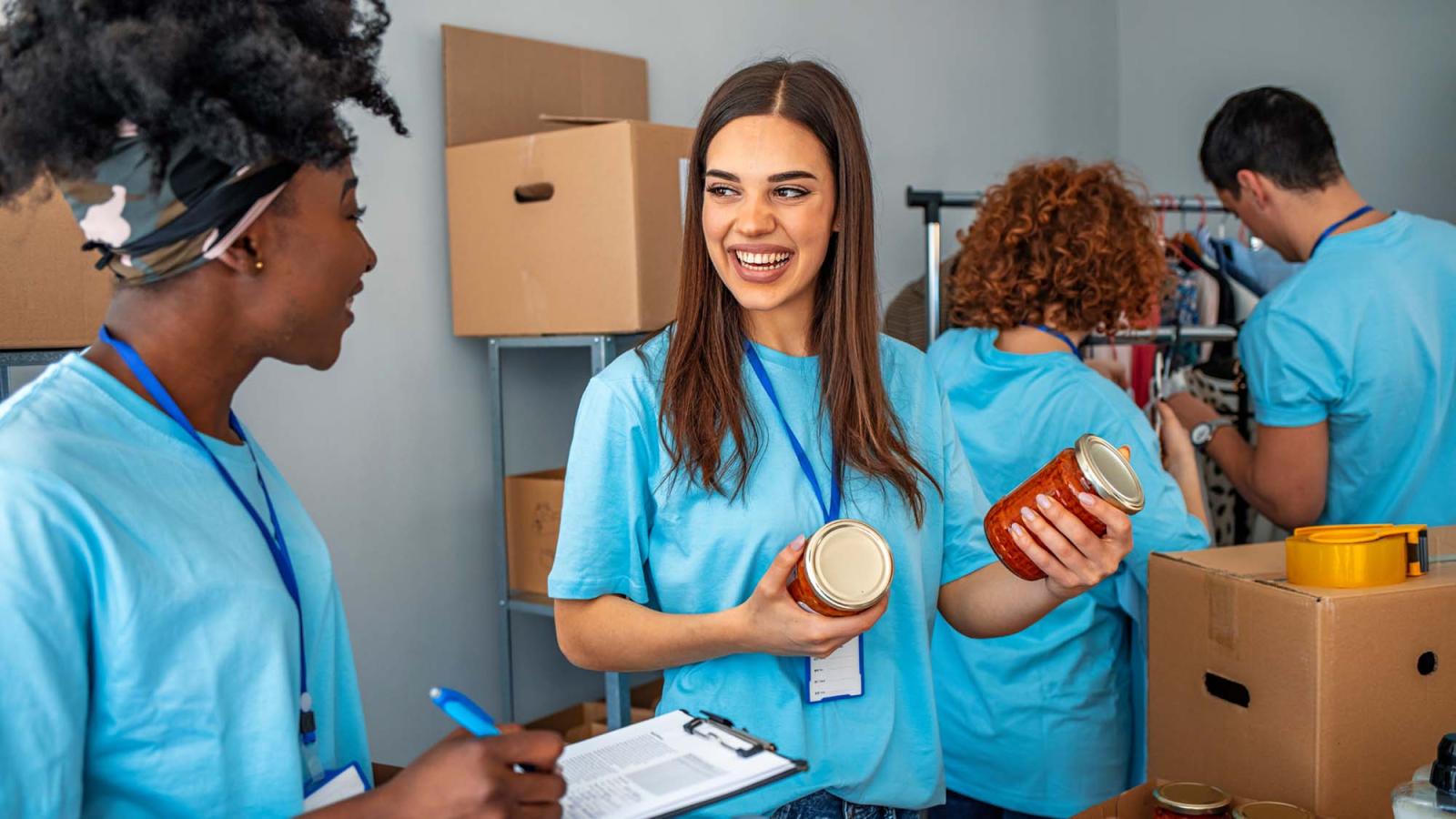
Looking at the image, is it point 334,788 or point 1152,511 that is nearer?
point 334,788

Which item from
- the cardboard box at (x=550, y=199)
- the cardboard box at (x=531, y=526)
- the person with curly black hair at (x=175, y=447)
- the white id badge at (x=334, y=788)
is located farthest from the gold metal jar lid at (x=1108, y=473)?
the cardboard box at (x=531, y=526)

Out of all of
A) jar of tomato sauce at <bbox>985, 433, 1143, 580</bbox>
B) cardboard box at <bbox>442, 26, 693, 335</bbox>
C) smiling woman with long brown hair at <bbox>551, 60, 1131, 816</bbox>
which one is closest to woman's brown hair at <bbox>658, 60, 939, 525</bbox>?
smiling woman with long brown hair at <bbox>551, 60, 1131, 816</bbox>

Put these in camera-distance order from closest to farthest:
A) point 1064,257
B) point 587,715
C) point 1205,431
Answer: point 1064,257, point 1205,431, point 587,715

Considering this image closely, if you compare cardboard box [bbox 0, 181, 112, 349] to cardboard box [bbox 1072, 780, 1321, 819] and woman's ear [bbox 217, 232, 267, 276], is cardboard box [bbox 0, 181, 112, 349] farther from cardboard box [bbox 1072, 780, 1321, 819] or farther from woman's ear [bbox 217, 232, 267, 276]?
cardboard box [bbox 1072, 780, 1321, 819]

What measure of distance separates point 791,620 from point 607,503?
0.25m

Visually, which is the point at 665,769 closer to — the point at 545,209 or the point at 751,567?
the point at 751,567

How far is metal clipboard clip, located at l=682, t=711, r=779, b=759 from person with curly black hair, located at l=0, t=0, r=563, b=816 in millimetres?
Answer: 172

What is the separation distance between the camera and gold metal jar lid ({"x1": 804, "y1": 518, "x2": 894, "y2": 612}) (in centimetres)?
106

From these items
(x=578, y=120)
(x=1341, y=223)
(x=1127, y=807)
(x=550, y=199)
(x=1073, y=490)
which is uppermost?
(x=578, y=120)

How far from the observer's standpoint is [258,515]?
2.97ft

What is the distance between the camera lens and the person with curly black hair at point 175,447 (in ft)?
2.35

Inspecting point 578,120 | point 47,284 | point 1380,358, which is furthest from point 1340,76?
point 47,284

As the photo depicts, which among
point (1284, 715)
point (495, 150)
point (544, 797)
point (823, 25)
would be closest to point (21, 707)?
point (544, 797)

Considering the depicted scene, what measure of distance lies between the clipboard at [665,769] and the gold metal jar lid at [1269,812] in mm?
529
